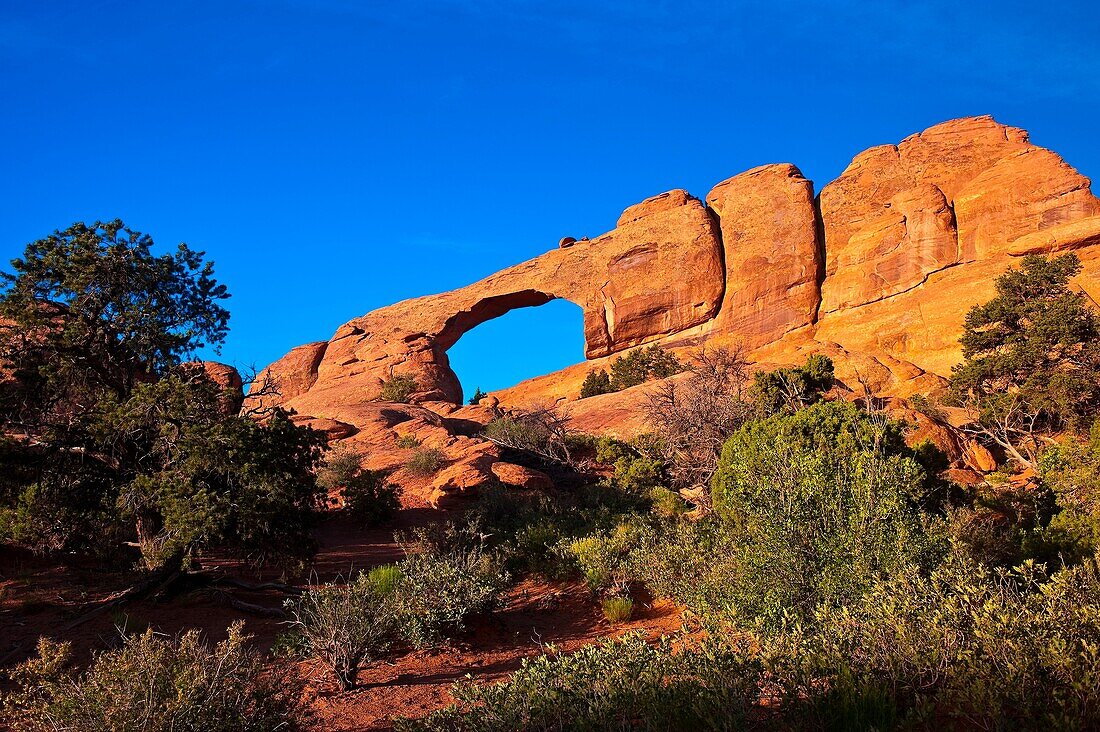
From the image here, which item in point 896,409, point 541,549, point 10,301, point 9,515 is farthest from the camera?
point 896,409

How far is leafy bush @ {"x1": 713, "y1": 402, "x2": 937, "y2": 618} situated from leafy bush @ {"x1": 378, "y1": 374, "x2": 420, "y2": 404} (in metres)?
28.8

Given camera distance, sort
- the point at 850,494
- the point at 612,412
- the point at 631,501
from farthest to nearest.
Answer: the point at 612,412, the point at 631,501, the point at 850,494

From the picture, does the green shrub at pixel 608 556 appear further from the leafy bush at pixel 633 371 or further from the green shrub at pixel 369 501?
the leafy bush at pixel 633 371

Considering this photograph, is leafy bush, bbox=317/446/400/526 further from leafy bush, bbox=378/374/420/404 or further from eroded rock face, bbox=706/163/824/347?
eroded rock face, bbox=706/163/824/347

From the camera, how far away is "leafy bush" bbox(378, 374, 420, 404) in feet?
120

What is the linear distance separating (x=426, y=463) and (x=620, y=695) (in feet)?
58.5

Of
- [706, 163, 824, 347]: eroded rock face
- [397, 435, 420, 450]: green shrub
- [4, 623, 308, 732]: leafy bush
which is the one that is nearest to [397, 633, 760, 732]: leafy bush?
[4, 623, 308, 732]: leafy bush

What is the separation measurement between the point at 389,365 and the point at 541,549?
3087cm

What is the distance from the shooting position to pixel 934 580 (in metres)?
5.65

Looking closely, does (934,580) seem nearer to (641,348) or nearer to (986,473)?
(986,473)

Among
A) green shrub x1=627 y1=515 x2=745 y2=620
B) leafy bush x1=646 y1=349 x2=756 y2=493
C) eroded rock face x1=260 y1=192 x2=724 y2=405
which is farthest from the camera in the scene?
eroded rock face x1=260 y1=192 x2=724 y2=405

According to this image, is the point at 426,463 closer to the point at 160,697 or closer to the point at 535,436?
the point at 535,436

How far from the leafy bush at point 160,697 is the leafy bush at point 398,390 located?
103ft

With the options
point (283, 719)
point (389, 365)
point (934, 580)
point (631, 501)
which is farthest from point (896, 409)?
point (389, 365)
